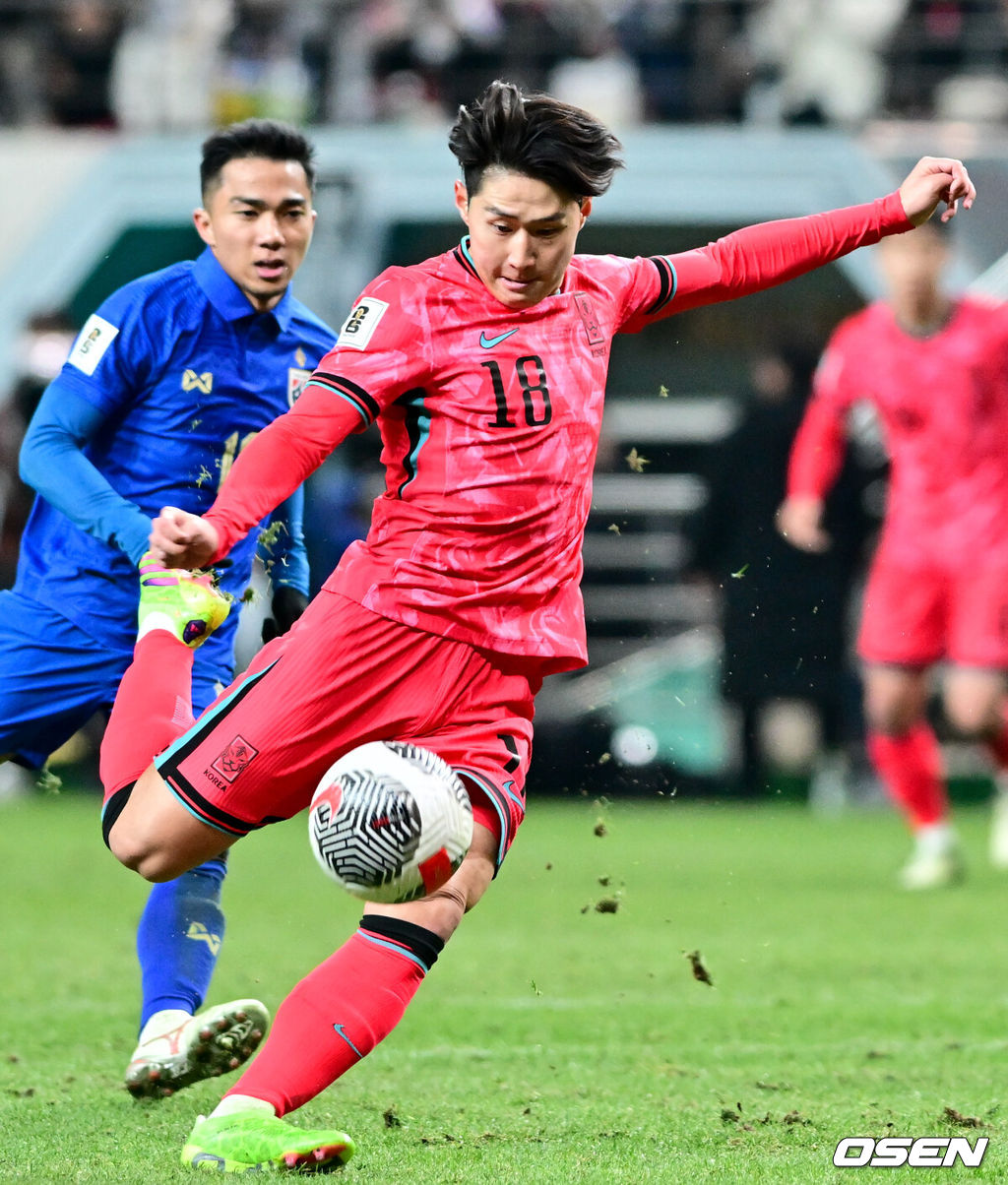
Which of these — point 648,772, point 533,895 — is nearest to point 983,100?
point 648,772

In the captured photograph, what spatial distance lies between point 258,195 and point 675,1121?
2.43 m

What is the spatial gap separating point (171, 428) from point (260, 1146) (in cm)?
198

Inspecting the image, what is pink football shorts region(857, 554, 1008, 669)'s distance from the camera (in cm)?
902

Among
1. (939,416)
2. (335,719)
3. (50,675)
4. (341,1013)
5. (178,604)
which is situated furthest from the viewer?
(939,416)

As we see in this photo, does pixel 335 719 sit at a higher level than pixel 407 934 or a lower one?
higher

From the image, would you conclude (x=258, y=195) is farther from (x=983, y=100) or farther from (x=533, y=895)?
(x=983, y=100)

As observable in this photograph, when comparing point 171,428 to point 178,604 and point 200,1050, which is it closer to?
point 178,604

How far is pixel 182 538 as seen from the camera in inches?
134

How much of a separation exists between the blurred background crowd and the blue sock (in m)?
10.4

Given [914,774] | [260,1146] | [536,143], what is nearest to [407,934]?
[260,1146]

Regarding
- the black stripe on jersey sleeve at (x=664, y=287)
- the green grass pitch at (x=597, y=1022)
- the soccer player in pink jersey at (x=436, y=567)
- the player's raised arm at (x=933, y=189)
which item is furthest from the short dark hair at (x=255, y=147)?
the green grass pitch at (x=597, y=1022)

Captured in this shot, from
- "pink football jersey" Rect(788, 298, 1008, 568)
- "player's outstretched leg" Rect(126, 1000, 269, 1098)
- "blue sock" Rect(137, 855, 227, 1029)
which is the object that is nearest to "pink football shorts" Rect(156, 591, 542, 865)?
"player's outstretched leg" Rect(126, 1000, 269, 1098)

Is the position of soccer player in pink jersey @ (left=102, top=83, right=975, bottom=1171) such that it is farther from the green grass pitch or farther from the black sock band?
→ the green grass pitch

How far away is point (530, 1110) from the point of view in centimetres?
432
